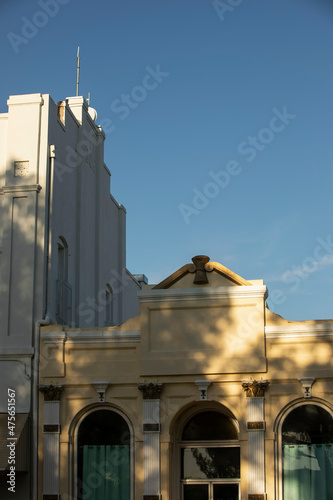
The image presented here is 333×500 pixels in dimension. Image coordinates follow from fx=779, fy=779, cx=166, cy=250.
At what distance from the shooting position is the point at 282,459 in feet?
66.6

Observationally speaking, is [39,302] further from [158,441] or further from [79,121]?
[79,121]

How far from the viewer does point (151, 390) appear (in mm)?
21031

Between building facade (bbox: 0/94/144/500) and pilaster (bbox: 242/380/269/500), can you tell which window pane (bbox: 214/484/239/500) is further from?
building facade (bbox: 0/94/144/500)

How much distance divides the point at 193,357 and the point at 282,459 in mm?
3515

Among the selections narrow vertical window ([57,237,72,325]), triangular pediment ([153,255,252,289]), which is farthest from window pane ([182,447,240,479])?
narrow vertical window ([57,237,72,325])

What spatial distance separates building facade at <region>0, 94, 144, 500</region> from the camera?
70.9 feet

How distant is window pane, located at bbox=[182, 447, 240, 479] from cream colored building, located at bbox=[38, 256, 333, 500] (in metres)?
0.03

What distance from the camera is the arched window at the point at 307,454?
65.6ft

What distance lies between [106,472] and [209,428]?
121 inches

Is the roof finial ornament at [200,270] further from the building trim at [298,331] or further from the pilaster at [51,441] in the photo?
the pilaster at [51,441]

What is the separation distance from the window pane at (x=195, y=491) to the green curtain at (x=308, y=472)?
2.27m

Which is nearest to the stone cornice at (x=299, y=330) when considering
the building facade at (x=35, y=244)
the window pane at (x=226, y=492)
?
the window pane at (x=226, y=492)

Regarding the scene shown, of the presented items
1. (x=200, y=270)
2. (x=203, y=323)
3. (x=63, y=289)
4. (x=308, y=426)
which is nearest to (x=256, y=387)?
(x=308, y=426)

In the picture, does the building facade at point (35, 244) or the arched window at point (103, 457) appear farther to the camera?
the building facade at point (35, 244)
